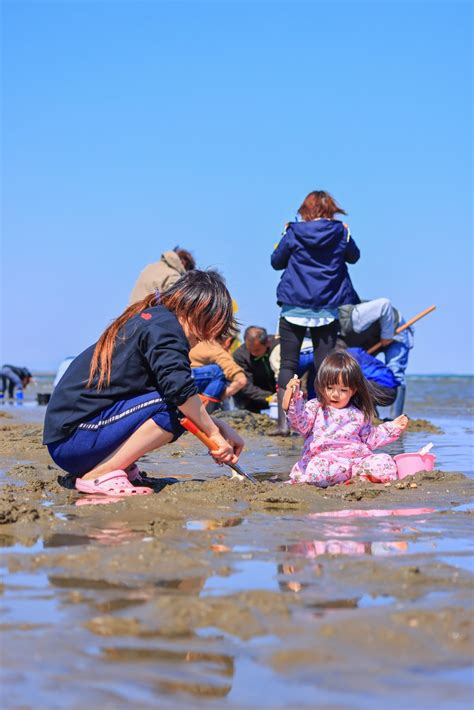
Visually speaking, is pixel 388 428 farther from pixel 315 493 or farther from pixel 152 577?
pixel 152 577

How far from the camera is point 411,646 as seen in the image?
1.90 meters

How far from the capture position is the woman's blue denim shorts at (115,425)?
4.29 meters

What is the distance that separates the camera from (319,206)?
7.77 meters

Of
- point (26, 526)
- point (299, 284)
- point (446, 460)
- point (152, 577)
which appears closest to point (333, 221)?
point (299, 284)

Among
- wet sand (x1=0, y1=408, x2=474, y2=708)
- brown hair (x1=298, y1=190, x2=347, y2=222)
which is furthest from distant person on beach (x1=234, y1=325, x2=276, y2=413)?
wet sand (x1=0, y1=408, x2=474, y2=708)

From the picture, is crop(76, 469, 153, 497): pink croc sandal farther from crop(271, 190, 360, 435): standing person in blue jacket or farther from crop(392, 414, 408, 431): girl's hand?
crop(271, 190, 360, 435): standing person in blue jacket

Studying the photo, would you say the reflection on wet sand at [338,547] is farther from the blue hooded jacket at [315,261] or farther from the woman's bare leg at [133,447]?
the blue hooded jacket at [315,261]

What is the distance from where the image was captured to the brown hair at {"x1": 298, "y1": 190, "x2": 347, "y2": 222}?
7.77 meters

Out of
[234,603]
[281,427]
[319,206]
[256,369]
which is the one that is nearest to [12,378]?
[256,369]

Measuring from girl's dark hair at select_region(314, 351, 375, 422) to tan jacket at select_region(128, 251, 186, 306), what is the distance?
3636 mm

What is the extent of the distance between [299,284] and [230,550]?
5.23 meters

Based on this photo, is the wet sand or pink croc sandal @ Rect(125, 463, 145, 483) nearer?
the wet sand

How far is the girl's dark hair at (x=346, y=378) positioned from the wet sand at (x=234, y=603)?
1.28 meters

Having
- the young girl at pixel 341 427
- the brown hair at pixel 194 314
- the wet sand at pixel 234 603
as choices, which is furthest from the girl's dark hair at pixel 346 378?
the wet sand at pixel 234 603
